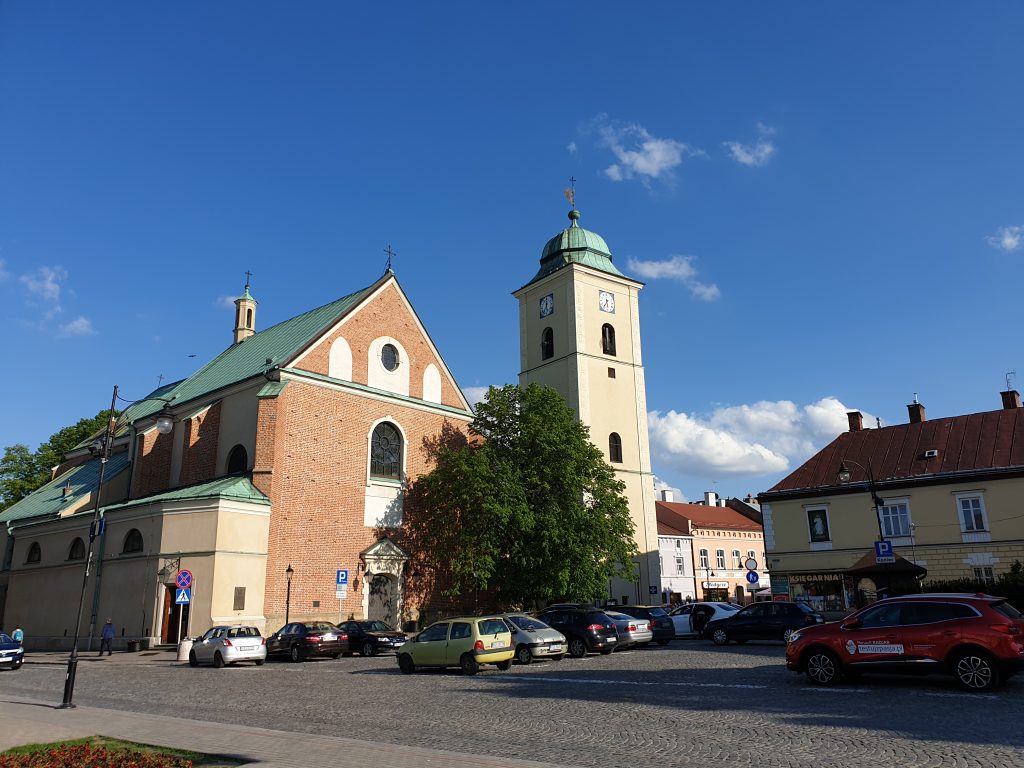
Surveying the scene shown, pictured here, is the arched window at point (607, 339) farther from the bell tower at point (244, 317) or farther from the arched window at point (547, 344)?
the bell tower at point (244, 317)

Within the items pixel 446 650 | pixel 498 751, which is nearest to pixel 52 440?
pixel 446 650

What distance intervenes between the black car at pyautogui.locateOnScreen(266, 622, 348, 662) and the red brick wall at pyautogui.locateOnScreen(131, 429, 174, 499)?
15.1m

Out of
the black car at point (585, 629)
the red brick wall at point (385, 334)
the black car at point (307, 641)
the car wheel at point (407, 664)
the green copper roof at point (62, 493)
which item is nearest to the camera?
the car wheel at point (407, 664)

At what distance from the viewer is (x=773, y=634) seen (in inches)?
952

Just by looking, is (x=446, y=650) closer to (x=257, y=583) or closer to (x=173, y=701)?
(x=173, y=701)

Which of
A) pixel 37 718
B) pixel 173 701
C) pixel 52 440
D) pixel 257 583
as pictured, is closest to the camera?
pixel 37 718

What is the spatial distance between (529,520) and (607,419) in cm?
1647

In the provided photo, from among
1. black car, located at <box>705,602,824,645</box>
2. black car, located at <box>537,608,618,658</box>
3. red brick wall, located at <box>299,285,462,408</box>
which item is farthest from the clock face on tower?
black car, located at <box>537,608,618,658</box>

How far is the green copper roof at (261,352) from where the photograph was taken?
3697 cm

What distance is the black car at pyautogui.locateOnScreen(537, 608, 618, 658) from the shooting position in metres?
22.7

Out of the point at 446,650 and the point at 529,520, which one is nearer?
the point at 446,650

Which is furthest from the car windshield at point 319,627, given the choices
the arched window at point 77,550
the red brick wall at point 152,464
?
the arched window at point 77,550

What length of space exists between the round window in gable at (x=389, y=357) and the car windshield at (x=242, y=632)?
53.6 ft

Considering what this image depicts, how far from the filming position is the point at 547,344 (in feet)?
171
